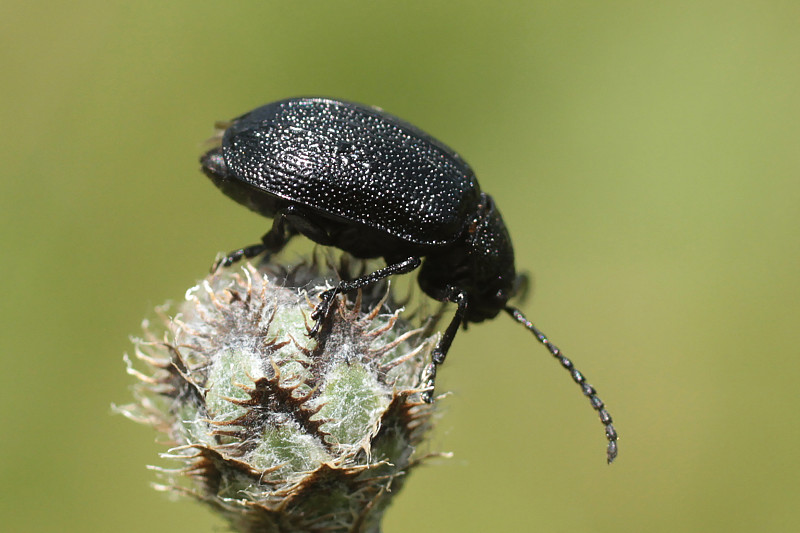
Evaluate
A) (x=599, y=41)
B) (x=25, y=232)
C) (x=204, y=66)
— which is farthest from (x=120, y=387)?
(x=599, y=41)

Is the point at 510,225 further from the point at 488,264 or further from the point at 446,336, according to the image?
the point at 446,336

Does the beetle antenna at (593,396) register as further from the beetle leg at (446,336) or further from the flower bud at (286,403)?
the flower bud at (286,403)

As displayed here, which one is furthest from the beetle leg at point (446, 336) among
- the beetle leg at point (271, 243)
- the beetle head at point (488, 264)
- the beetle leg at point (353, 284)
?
the beetle leg at point (271, 243)

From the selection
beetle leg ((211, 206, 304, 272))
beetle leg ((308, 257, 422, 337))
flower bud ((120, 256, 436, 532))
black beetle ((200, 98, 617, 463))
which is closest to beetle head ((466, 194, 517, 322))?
black beetle ((200, 98, 617, 463))

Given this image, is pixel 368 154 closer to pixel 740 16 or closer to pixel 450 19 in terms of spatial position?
pixel 450 19

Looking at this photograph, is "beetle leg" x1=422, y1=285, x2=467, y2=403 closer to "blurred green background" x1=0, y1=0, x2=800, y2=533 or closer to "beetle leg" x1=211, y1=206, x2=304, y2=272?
"beetle leg" x1=211, y1=206, x2=304, y2=272

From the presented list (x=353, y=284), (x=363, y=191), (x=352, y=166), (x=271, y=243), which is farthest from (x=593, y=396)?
(x=271, y=243)
